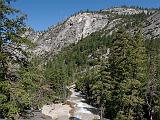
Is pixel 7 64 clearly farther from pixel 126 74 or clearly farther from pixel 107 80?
pixel 107 80

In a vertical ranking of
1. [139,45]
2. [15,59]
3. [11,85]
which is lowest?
A: [11,85]

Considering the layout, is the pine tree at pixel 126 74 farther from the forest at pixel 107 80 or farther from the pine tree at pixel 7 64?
the pine tree at pixel 7 64

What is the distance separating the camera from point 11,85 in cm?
1817

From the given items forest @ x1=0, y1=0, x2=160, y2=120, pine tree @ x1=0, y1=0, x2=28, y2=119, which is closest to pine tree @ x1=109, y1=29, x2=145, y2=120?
forest @ x1=0, y1=0, x2=160, y2=120

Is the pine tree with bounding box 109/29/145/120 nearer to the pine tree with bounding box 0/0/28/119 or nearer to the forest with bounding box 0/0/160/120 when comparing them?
the forest with bounding box 0/0/160/120

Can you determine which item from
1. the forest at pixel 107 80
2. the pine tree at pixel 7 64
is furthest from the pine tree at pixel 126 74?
the pine tree at pixel 7 64

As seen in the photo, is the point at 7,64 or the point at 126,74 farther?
the point at 126,74

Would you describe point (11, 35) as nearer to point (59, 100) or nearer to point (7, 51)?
point (7, 51)

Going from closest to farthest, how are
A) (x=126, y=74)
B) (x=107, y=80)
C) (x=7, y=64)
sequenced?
(x=7, y=64)
(x=126, y=74)
(x=107, y=80)

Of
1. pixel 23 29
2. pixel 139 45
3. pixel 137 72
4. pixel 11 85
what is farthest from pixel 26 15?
pixel 139 45

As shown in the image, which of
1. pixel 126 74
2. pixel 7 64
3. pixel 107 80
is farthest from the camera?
pixel 107 80

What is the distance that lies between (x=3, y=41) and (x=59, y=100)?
9708 cm

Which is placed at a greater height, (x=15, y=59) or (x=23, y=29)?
(x=23, y=29)

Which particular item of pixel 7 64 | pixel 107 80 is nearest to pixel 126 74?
pixel 107 80
